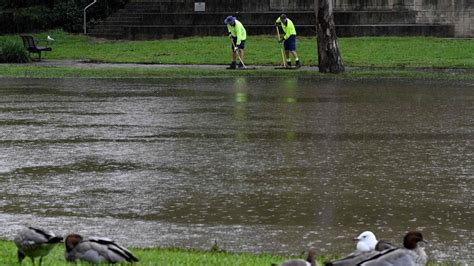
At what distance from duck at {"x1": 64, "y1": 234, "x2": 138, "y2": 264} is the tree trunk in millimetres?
25267

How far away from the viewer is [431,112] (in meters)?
22.9

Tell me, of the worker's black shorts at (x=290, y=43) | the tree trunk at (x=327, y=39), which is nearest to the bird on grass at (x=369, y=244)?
the tree trunk at (x=327, y=39)

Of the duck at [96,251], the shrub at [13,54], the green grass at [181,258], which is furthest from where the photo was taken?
the shrub at [13,54]

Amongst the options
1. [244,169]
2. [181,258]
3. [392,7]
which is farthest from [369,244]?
[392,7]

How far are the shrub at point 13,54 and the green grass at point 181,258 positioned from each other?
30106mm

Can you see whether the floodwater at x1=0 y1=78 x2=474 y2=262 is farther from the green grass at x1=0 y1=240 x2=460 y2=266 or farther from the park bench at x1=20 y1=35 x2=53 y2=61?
the park bench at x1=20 y1=35 x2=53 y2=61

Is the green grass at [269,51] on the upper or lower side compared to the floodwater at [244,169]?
lower

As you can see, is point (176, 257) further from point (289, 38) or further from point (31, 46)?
point (31, 46)

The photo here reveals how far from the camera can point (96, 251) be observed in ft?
29.1

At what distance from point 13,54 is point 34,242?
3219cm

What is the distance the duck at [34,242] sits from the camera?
895 cm

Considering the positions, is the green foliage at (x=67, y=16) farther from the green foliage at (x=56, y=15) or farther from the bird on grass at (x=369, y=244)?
the bird on grass at (x=369, y=244)

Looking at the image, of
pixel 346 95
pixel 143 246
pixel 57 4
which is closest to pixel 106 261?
pixel 143 246

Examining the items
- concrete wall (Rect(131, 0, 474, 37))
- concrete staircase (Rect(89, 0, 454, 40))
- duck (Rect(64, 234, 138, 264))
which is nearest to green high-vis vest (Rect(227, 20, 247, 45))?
concrete staircase (Rect(89, 0, 454, 40))
